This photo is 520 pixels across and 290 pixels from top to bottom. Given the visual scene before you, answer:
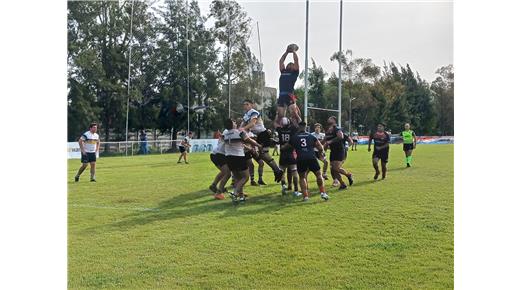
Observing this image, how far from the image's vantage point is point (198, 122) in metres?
7.43

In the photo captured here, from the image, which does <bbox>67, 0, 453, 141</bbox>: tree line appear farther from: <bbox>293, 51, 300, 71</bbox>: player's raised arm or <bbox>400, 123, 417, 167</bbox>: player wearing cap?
<bbox>293, 51, 300, 71</bbox>: player's raised arm

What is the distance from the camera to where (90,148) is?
29.0ft

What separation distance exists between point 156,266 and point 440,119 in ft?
13.3

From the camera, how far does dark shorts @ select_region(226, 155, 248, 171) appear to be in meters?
6.32

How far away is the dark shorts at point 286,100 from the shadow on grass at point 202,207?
1.37 metres

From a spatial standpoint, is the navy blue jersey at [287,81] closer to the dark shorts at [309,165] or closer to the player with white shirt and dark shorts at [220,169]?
the dark shorts at [309,165]

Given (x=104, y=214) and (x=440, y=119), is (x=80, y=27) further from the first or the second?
(x=440, y=119)

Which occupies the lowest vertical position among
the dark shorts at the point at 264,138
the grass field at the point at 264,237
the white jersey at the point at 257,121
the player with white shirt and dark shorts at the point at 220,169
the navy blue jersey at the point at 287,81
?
the grass field at the point at 264,237

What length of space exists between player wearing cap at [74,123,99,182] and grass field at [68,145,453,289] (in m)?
0.85

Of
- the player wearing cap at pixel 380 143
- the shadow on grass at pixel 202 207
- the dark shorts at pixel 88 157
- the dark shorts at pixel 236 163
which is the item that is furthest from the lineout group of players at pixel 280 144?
the dark shorts at pixel 88 157

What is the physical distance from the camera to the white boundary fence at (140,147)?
27.6 feet

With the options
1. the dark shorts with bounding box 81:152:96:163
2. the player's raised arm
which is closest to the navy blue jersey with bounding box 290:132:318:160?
the player's raised arm

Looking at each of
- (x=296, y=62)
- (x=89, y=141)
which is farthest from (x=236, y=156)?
(x=89, y=141)

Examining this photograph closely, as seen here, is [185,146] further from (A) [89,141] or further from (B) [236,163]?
(B) [236,163]
